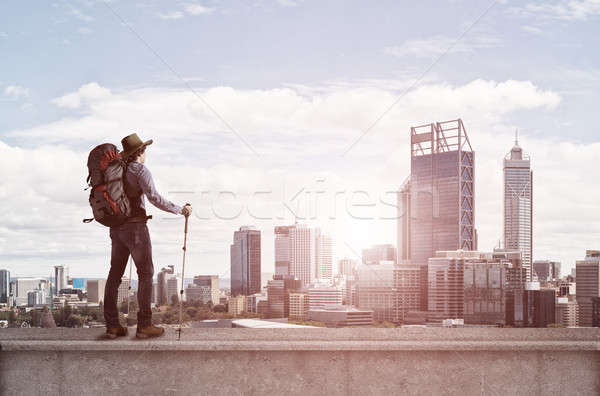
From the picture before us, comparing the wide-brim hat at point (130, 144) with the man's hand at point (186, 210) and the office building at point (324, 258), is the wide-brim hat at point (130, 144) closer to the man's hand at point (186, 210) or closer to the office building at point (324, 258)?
the man's hand at point (186, 210)

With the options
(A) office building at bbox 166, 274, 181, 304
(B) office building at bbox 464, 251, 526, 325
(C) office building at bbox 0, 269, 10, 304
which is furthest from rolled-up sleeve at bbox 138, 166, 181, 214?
(B) office building at bbox 464, 251, 526, 325

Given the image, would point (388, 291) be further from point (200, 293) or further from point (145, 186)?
point (145, 186)

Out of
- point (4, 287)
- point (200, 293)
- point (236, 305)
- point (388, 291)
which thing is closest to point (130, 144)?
point (4, 287)

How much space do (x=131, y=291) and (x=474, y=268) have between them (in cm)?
13388

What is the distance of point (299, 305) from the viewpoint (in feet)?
366

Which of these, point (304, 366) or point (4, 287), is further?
point (4, 287)

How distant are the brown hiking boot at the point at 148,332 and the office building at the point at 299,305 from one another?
9735 centimetres

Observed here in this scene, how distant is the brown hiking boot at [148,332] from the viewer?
725cm

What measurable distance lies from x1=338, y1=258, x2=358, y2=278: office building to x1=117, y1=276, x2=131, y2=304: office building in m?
137

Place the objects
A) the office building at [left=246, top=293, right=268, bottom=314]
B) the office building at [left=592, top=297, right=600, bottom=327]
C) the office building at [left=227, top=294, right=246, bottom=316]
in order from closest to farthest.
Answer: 1. the office building at [left=227, top=294, right=246, bottom=316]
2. the office building at [left=246, top=293, right=268, bottom=314]
3. the office building at [left=592, top=297, right=600, bottom=327]

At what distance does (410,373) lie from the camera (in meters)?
6.82

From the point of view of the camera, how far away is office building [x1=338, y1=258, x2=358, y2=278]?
476ft

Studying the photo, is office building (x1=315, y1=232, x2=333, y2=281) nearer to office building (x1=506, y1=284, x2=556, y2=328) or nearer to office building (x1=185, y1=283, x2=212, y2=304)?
office building (x1=506, y1=284, x2=556, y2=328)

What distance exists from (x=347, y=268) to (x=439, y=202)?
43.2 m
